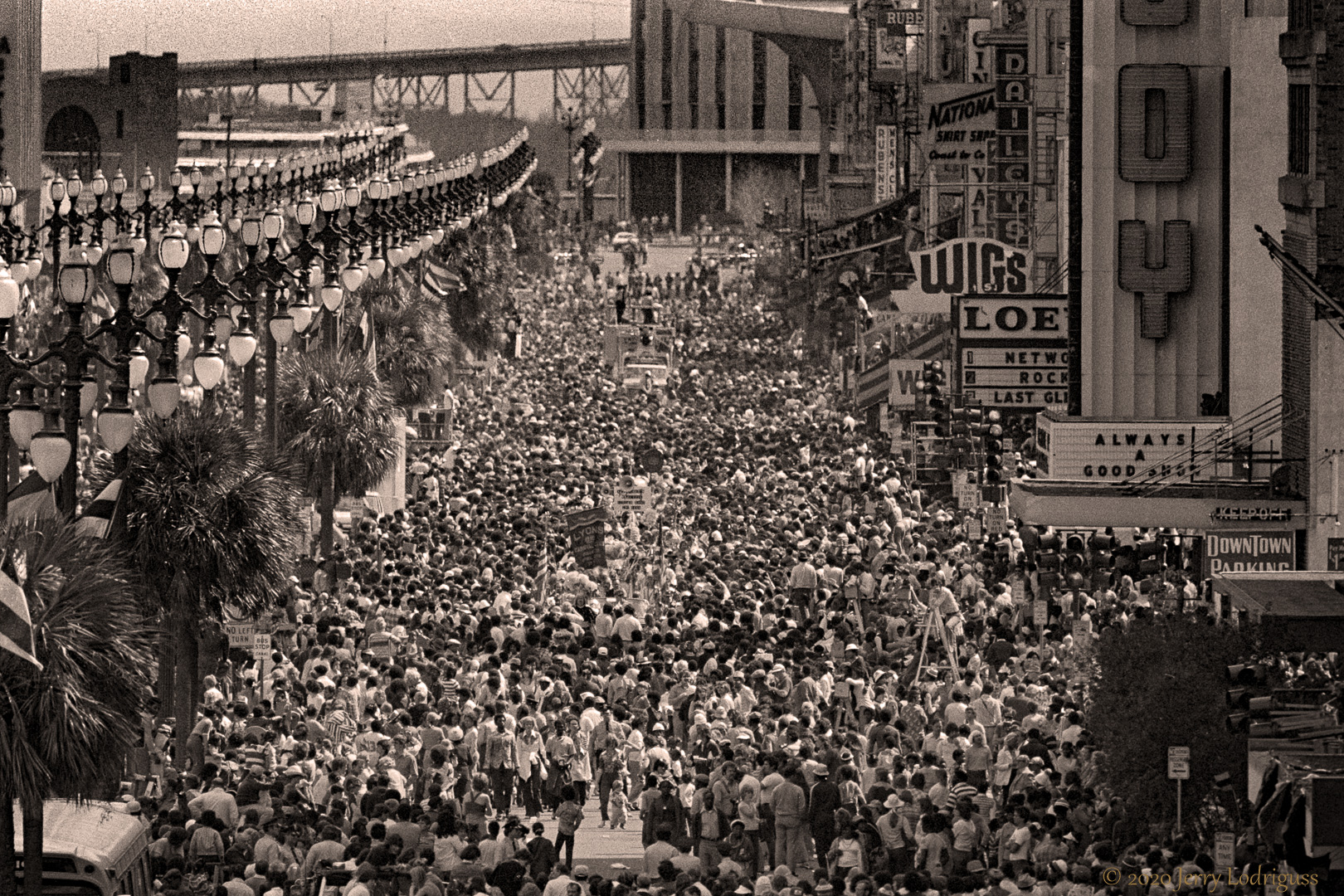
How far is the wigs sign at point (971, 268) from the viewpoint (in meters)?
43.8

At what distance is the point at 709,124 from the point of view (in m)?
182

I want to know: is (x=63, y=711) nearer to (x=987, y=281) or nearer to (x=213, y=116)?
(x=987, y=281)

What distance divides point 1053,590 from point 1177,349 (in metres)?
6.04

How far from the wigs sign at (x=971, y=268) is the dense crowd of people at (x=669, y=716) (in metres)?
3.48

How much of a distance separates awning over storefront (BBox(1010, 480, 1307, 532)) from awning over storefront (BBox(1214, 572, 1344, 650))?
783 centimetres

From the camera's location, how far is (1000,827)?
20.1m

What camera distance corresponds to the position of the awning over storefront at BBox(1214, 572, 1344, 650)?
1856 centimetres

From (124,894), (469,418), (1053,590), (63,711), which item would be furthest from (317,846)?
(469,418)

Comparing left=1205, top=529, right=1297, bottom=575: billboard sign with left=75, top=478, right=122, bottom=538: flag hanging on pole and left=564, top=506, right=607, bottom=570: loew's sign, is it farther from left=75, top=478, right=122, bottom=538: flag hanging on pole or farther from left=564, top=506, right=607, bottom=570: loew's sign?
left=75, top=478, right=122, bottom=538: flag hanging on pole

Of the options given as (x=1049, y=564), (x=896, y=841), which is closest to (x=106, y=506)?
(x=896, y=841)

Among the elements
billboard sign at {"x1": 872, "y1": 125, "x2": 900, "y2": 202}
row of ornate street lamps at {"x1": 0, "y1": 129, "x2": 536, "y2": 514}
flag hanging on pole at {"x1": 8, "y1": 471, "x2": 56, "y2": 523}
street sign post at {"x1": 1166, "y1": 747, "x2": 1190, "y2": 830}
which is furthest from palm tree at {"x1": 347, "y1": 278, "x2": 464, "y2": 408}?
billboard sign at {"x1": 872, "y1": 125, "x2": 900, "y2": 202}

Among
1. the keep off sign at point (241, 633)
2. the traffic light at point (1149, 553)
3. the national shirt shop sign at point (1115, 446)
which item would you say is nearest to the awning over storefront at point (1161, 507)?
the national shirt shop sign at point (1115, 446)

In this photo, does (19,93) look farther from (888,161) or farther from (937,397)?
(888,161)

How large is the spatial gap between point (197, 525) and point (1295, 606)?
9.60 metres
